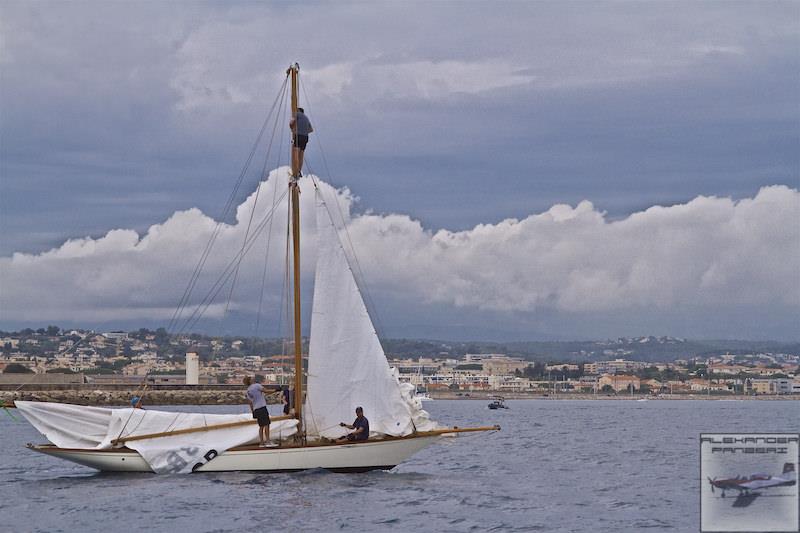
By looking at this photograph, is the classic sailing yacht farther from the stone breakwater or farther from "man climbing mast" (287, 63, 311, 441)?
the stone breakwater

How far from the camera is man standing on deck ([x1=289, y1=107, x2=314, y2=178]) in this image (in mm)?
30578

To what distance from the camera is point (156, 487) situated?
87.5ft

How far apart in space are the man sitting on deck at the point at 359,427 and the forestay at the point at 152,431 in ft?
5.25

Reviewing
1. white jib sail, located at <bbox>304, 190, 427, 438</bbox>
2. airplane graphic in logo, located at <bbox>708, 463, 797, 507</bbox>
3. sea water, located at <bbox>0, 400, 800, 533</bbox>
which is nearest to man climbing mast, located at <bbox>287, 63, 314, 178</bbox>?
white jib sail, located at <bbox>304, 190, 427, 438</bbox>

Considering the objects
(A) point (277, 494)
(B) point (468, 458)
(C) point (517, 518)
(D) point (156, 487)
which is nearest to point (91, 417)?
(D) point (156, 487)

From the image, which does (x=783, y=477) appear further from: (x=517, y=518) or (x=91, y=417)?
(x=91, y=417)

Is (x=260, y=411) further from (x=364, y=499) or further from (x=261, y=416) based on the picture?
(x=364, y=499)

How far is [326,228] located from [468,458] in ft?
45.0

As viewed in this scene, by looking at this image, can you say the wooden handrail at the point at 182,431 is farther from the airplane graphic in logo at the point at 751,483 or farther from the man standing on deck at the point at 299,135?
the airplane graphic in logo at the point at 751,483

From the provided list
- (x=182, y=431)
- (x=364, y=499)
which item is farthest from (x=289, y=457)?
(x=364, y=499)

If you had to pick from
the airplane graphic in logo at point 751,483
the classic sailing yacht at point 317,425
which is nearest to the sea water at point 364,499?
the classic sailing yacht at point 317,425

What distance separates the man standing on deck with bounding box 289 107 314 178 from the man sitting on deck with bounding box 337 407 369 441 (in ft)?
21.4
